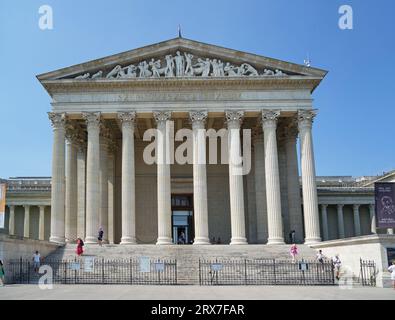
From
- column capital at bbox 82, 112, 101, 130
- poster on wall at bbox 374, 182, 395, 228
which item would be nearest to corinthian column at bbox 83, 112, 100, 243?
column capital at bbox 82, 112, 101, 130

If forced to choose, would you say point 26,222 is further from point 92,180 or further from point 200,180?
point 200,180

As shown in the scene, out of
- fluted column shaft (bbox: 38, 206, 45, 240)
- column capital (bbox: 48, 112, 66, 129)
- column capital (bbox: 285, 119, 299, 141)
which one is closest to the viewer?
column capital (bbox: 48, 112, 66, 129)

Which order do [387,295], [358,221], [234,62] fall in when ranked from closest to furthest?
[387,295], [234,62], [358,221]

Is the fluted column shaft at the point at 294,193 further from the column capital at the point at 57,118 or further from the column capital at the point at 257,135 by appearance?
the column capital at the point at 57,118

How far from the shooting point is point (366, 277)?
90.4 feet

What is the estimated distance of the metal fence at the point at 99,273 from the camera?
92.1 feet

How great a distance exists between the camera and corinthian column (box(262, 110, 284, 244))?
4025 centimetres

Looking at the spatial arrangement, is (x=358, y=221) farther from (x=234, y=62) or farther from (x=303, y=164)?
(x=234, y=62)

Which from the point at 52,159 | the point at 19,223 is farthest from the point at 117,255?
the point at 19,223

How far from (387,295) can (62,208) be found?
93.9 feet

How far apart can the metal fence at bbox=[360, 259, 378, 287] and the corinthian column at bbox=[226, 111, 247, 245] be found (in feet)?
44.3

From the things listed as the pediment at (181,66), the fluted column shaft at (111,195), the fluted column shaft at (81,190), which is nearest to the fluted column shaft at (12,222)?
the fluted column shaft at (81,190)

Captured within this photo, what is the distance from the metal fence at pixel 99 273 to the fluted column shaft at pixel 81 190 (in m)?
13.4

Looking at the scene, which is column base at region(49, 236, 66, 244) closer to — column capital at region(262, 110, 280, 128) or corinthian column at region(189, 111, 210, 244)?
corinthian column at region(189, 111, 210, 244)
